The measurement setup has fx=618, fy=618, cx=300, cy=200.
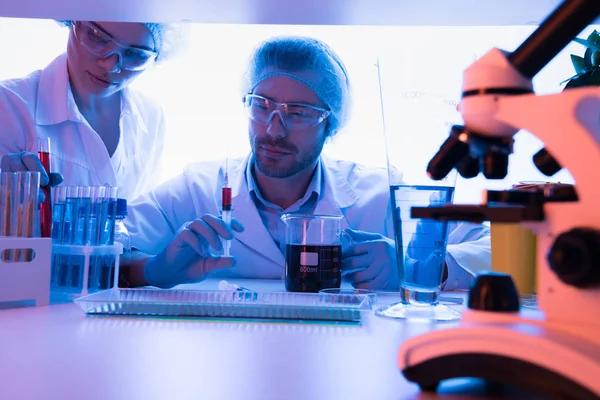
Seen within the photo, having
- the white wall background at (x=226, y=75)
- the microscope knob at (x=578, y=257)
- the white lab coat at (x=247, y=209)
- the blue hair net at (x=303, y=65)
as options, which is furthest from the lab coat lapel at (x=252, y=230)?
the microscope knob at (x=578, y=257)

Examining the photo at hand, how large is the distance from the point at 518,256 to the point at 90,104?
1.68 metres

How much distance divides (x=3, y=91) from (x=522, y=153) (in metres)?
1.66

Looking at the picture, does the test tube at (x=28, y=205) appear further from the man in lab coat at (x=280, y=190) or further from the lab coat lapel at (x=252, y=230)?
the lab coat lapel at (x=252, y=230)

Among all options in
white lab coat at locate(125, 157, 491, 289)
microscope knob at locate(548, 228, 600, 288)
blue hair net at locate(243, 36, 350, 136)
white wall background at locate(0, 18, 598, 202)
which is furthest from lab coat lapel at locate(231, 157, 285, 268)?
microscope knob at locate(548, 228, 600, 288)

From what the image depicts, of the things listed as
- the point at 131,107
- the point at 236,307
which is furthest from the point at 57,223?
the point at 131,107

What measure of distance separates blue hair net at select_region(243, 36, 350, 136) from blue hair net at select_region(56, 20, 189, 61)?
29cm

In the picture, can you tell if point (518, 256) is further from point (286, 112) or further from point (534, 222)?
point (286, 112)

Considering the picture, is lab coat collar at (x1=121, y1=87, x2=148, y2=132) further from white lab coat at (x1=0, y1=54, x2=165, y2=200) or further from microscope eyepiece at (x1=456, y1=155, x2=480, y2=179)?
microscope eyepiece at (x1=456, y1=155, x2=480, y2=179)

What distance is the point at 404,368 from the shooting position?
62 centimetres

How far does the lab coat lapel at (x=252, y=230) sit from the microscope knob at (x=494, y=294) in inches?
55.6

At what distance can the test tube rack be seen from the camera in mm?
1085

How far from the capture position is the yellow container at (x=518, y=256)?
1173mm

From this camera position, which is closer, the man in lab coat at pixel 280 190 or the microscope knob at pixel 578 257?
the microscope knob at pixel 578 257

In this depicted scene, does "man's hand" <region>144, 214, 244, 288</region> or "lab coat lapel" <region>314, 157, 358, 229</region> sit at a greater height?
"lab coat lapel" <region>314, 157, 358, 229</region>
